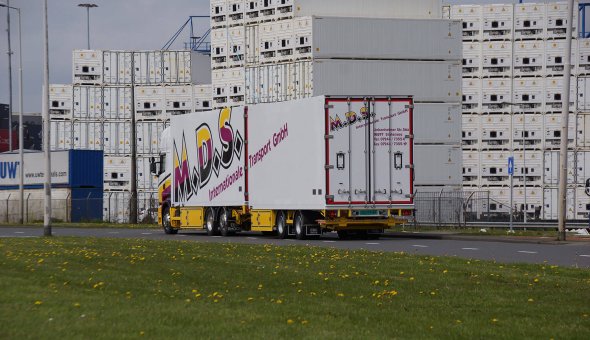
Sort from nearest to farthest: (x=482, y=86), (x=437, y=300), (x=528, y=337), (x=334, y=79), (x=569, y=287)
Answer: (x=528, y=337) → (x=437, y=300) → (x=569, y=287) → (x=334, y=79) → (x=482, y=86)

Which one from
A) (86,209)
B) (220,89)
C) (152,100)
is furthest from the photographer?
(152,100)

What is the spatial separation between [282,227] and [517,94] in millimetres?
30500

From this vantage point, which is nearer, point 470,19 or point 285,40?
point 285,40

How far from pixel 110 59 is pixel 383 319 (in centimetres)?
6063

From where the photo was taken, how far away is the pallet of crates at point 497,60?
204 feet

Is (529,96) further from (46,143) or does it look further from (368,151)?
(46,143)

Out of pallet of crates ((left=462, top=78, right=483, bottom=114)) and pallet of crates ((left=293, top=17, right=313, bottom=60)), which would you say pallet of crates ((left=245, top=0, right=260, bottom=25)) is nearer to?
pallet of crates ((left=293, top=17, right=313, bottom=60))

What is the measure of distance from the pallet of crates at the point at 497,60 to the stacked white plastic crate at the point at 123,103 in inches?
650

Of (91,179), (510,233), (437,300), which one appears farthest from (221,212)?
(91,179)

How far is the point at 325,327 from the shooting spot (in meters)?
10.2

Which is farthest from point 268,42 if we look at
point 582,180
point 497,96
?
point 582,180

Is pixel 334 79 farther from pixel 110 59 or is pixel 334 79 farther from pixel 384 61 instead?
pixel 110 59

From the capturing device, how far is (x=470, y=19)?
63.0m

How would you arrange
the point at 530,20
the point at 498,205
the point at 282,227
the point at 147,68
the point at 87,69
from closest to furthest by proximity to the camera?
the point at 282,227 < the point at 498,205 < the point at 530,20 < the point at 87,69 < the point at 147,68
